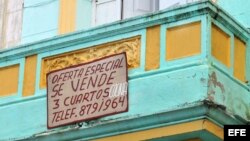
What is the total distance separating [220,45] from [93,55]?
1803 mm

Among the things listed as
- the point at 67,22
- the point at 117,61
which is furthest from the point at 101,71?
the point at 67,22

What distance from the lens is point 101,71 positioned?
42.3 feet

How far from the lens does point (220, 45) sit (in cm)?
1245

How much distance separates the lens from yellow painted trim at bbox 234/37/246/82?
41.8ft

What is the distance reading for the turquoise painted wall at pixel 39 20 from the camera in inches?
591

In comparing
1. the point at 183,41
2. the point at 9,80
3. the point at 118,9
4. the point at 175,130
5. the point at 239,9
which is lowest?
the point at 175,130

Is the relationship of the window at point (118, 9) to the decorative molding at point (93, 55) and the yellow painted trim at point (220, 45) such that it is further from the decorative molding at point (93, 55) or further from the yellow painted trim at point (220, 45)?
the yellow painted trim at point (220, 45)

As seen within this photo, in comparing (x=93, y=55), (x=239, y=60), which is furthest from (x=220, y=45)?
(x=93, y=55)

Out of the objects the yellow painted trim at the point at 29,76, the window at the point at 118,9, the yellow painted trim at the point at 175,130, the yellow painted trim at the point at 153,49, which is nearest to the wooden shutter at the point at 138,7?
the window at the point at 118,9

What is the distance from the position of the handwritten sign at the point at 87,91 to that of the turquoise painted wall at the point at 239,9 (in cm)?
173

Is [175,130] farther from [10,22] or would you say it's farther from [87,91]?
[10,22]

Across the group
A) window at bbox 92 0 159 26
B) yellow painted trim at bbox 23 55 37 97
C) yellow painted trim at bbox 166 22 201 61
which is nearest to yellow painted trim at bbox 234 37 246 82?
yellow painted trim at bbox 166 22 201 61

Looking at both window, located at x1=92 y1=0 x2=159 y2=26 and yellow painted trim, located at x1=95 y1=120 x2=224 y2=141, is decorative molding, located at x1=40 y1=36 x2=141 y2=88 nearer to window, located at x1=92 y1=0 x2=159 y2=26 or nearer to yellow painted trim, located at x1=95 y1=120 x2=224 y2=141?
yellow painted trim, located at x1=95 y1=120 x2=224 y2=141

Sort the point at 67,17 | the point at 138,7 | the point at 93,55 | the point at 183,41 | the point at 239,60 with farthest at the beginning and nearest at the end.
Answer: the point at 67,17 < the point at 138,7 < the point at 93,55 < the point at 239,60 < the point at 183,41
